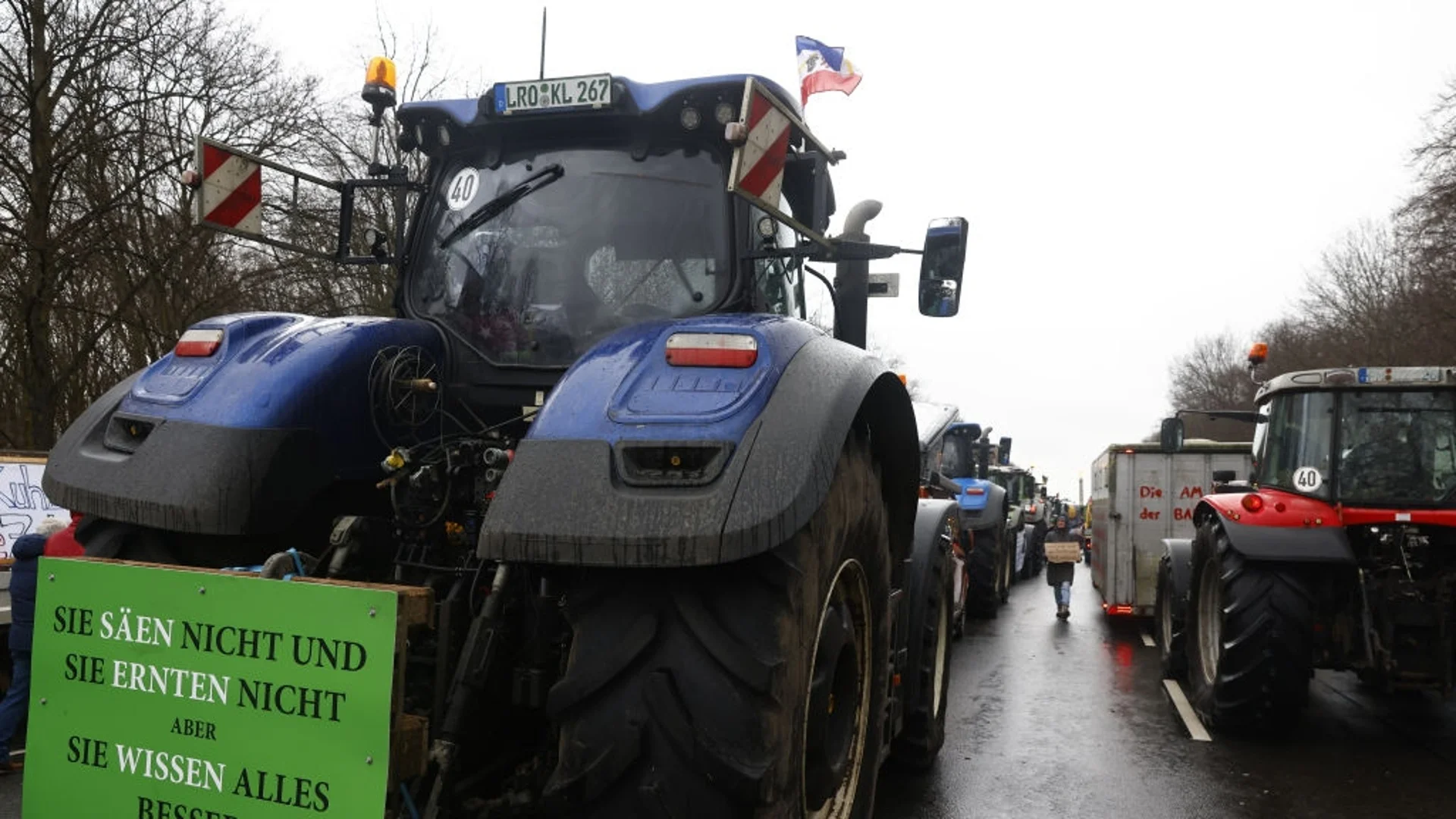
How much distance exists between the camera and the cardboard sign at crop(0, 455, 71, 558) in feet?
28.1

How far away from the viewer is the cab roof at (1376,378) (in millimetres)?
7828

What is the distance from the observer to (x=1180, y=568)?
31.8 ft

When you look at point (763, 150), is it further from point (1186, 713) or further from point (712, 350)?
point (1186, 713)

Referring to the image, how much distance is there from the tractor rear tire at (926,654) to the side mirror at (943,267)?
4.08 ft

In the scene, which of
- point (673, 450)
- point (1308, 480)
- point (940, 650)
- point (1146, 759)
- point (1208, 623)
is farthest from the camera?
point (1208, 623)

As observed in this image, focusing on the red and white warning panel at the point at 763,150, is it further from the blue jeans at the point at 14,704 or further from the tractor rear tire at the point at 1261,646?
the blue jeans at the point at 14,704

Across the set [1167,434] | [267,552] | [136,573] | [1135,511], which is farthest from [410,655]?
[1135,511]

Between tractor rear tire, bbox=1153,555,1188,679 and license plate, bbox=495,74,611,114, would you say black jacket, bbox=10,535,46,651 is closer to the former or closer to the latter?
license plate, bbox=495,74,611,114

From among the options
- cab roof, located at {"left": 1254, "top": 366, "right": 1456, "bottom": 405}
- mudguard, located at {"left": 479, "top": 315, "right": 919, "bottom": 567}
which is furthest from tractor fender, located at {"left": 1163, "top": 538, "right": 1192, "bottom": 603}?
mudguard, located at {"left": 479, "top": 315, "right": 919, "bottom": 567}

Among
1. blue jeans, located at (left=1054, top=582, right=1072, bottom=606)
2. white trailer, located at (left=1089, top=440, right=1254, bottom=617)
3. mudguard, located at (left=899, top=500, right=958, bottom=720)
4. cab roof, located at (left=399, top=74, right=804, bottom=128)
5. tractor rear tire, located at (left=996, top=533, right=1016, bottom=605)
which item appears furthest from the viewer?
tractor rear tire, located at (left=996, top=533, right=1016, bottom=605)

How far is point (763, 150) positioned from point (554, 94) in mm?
1081

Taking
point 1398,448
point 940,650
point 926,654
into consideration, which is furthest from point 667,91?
point 1398,448

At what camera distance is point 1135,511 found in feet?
46.8

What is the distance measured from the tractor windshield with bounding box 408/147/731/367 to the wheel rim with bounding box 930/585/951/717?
286 cm
